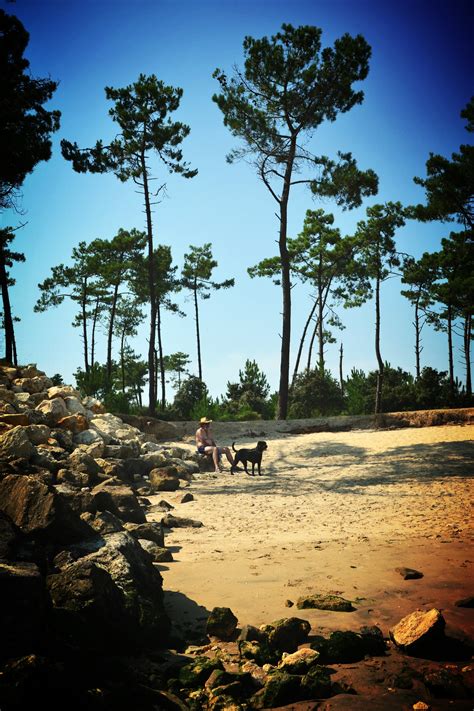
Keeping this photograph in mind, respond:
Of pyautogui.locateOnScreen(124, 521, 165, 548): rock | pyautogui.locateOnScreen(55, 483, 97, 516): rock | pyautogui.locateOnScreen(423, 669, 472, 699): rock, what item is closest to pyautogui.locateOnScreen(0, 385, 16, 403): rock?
pyautogui.locateOnScreen(55, 483, 97, 516): rock

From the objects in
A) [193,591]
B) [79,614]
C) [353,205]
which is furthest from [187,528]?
[353,205]

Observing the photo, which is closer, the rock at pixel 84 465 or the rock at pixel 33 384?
the rock at pixel 84 465

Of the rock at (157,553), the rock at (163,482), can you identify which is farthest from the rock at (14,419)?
the rock at (157,553)

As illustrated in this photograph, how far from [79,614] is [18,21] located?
21.1 metres

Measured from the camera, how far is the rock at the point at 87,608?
10.4ft

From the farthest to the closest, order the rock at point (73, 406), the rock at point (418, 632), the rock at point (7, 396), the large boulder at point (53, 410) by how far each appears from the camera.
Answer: the rock at point (73, 406)
the large boulder at point (53, 410)
the rock at point (7, 396)
the rock at point (418, 632)

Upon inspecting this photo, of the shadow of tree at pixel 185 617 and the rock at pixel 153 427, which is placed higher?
the rock at pixel 153 427

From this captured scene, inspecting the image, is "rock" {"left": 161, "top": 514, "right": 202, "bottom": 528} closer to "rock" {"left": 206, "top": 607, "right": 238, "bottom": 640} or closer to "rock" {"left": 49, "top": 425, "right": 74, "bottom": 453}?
"rock" {"left": 206, "top": 607, "right": 238, "bottom": 640}

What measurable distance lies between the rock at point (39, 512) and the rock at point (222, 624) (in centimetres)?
137

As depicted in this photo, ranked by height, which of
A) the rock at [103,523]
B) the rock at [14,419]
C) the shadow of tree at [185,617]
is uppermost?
the rock at [14,419]

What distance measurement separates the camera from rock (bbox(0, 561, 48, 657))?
2834mm

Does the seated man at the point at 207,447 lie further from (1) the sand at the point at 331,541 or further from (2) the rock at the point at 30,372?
(2) the rock at the point at 30,372

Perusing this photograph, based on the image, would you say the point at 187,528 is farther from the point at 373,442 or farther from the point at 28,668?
the point at 373,442

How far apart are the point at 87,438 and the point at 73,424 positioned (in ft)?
2.03
